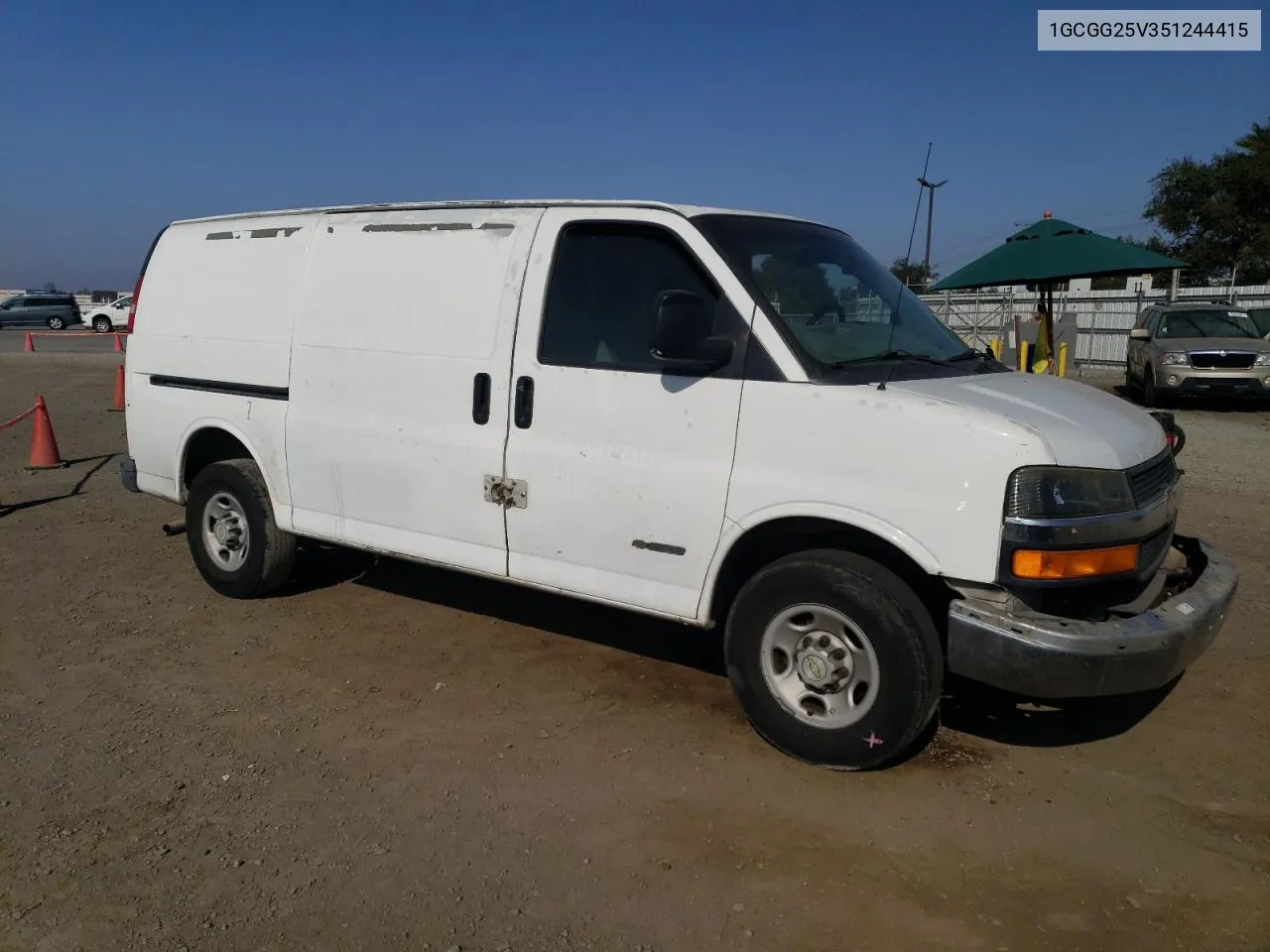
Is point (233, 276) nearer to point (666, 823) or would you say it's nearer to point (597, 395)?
point (597, 395)

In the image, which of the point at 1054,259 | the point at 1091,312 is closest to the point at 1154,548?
the point at 1054,259

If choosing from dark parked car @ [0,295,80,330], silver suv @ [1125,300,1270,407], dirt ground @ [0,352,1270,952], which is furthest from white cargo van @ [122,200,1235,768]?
dark parked car @ [0,295,80,330]

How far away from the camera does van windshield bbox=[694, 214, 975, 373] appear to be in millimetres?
4012

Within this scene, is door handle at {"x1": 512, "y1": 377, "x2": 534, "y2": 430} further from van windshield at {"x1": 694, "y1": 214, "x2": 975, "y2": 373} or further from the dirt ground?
the dirt ground

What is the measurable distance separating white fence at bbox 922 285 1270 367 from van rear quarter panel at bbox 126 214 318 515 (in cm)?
2170

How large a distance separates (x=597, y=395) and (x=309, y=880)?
7.07 ft

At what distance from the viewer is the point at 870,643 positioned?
364 cm

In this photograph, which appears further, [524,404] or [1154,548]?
[524,404]

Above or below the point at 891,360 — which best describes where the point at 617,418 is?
below

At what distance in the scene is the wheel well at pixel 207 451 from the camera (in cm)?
588

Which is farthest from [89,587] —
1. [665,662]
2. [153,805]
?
[665,662]

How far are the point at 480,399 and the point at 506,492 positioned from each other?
450mm

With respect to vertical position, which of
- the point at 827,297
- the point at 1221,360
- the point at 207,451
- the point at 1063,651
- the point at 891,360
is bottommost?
the point at 1063,651

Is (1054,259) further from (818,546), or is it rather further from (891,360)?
(818,546)
